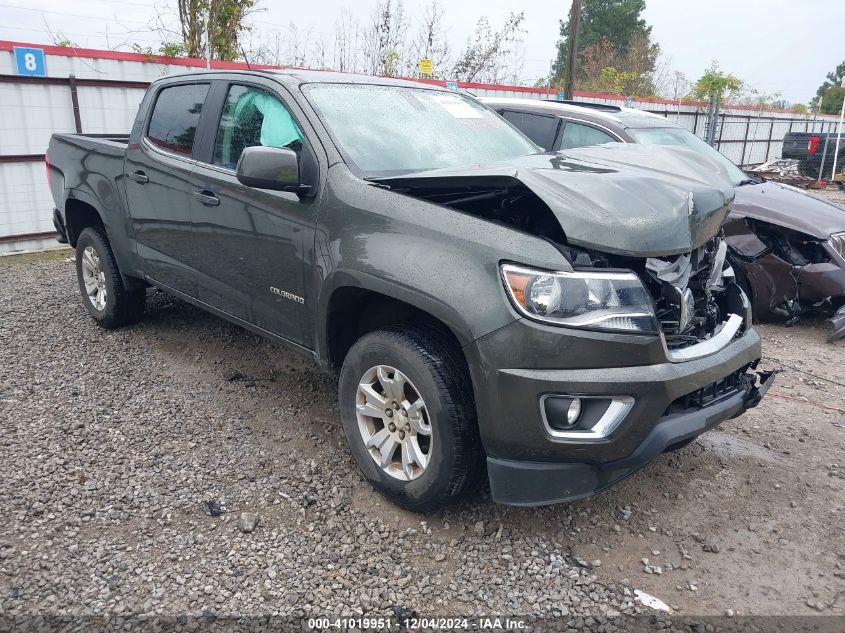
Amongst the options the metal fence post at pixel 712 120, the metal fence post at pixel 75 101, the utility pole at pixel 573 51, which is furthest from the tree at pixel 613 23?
the metal fence post at pixel 75 101

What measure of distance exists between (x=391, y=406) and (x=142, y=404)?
1910 mm

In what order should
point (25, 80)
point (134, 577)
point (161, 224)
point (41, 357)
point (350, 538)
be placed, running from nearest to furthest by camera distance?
point (134, 577) → point (350, 538) → point (161, 224) → point (41, 357) → point (25, 80)

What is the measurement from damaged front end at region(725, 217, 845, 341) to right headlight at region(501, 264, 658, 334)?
11.8 feet

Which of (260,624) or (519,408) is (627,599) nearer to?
(519,408)

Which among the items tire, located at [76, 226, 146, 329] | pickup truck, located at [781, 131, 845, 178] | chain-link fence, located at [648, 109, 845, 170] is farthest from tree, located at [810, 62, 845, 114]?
tire, located at [76, 226, 146, 329]

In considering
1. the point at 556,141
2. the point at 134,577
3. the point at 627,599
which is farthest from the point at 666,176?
the point at 556,141

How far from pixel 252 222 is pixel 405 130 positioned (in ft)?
3.06

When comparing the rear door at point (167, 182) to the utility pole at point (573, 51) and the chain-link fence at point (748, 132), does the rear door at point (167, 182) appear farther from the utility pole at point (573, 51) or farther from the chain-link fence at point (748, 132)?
the chain-link fence at point (748, 132)

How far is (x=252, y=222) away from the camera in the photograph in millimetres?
3549

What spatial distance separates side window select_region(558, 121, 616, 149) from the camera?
6262 millimetres

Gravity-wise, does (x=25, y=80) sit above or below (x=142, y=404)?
above

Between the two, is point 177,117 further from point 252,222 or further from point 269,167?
point 269,167

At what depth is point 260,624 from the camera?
7.86ft

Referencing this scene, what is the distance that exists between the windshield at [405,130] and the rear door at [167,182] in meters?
1.06
